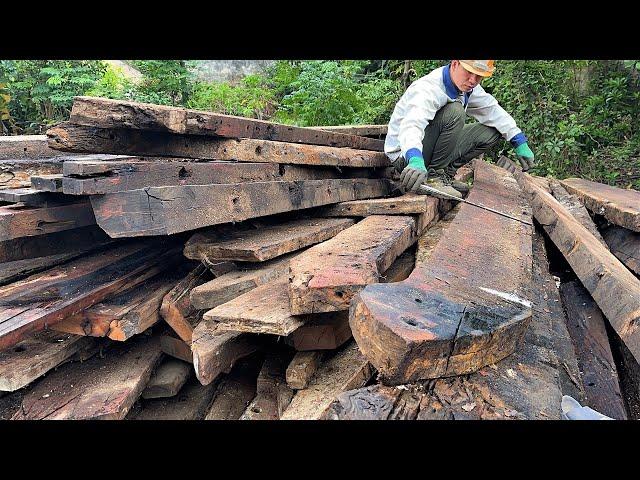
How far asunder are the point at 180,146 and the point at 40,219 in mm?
727

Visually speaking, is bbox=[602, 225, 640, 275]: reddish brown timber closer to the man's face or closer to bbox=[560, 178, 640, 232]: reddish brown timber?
bbox=[560, 178, 640, 232]: reddish brown timber

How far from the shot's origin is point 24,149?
3.24 meters

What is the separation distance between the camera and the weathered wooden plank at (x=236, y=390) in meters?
2.21

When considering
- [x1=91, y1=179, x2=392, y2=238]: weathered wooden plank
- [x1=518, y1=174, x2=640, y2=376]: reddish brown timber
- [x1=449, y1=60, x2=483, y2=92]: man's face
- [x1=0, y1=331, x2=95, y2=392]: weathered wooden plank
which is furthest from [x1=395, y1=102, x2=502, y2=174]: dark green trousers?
[x1=0, y1=331, x2=95, y2=392]: weathered wooden plank

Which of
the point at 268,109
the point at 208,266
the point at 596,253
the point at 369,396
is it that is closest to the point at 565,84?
the point at 268,109

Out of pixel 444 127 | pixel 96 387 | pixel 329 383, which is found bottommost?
pixel 96 387

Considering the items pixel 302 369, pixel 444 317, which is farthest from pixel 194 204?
pixel 444 317

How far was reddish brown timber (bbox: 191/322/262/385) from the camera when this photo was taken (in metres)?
1.87

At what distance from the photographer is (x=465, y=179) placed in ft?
15.7

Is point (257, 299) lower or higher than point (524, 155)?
lower

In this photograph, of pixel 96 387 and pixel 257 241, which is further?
pixel 257 241

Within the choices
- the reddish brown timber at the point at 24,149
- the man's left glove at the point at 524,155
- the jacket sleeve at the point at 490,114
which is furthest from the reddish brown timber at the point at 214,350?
the man's left glove at the point at 524,155

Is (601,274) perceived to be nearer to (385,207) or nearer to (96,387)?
(385,207)

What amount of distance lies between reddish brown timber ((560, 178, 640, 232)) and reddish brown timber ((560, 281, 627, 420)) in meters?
0.81
